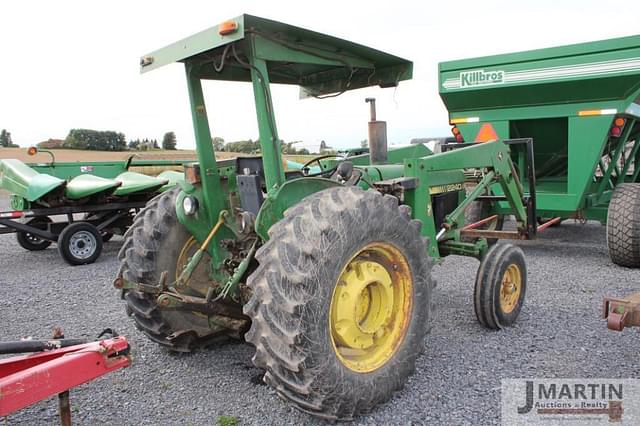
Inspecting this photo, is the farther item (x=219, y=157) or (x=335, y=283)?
(x=219, y=157)

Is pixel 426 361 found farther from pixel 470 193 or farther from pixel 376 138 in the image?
pixel 376 138

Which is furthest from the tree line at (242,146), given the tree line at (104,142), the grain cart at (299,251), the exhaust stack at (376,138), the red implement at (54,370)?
the tree line at (104,142)

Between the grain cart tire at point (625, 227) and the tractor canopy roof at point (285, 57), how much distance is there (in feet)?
12.1

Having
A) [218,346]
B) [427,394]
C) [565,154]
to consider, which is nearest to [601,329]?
[427,394]

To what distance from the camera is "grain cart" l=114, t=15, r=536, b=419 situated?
2.43 meters

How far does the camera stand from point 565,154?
675cm

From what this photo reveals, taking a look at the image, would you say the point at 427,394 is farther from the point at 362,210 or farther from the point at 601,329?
the point at 601,329

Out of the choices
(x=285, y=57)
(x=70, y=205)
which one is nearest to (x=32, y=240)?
(x=70, y=205)

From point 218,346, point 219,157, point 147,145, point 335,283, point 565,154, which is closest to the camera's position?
point 335,283

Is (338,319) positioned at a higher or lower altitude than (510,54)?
lower

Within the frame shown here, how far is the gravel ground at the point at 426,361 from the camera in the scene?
9.33ft

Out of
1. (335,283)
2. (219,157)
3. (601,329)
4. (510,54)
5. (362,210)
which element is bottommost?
(601,329)

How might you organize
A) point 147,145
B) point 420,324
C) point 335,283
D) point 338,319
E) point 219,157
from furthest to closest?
point 147,145 < point 219,157 < point 420,324 < point 338,319 < point 335,283

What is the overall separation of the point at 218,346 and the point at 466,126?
4514mm
